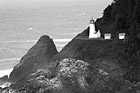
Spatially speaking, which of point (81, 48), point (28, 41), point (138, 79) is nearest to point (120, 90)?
point (138, 79)

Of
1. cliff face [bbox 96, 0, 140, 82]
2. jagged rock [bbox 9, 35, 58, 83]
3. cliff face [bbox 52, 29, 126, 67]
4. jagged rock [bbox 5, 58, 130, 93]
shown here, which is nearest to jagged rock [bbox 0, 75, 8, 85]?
jagged rock [bbox 9, 35, 58, 83]

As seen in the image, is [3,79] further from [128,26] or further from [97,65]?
[97,65]

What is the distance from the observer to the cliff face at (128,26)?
50.1 metres

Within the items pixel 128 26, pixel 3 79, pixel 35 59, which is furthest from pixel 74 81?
pixel 3 79

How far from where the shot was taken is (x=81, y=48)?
185 ft

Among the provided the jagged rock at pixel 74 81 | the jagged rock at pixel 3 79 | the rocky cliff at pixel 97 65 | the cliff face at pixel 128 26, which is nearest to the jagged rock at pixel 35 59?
the rocky cliff at pixel 97 65

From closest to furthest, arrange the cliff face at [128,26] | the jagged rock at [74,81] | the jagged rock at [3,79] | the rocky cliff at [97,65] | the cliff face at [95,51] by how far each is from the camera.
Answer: the jagged rock at [74,81] < the rocky cliff at [97,65] < the cliff face at [128,26] < the cliff face at [95,51] < the jagged rock at [3,79]

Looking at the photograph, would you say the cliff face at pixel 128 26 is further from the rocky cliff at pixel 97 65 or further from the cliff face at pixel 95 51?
the cliff face at pixel 95 51

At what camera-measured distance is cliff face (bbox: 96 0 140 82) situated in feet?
164

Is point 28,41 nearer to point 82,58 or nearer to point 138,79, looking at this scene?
point 82,58

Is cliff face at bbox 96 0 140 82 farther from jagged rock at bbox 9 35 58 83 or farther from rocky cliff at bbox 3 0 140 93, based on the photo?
jagged rock at bbox 9 35 58 83

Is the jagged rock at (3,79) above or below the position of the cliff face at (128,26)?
below

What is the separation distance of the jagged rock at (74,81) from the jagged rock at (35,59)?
15923mm

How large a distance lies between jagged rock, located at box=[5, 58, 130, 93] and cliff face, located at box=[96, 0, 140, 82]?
273 cm
